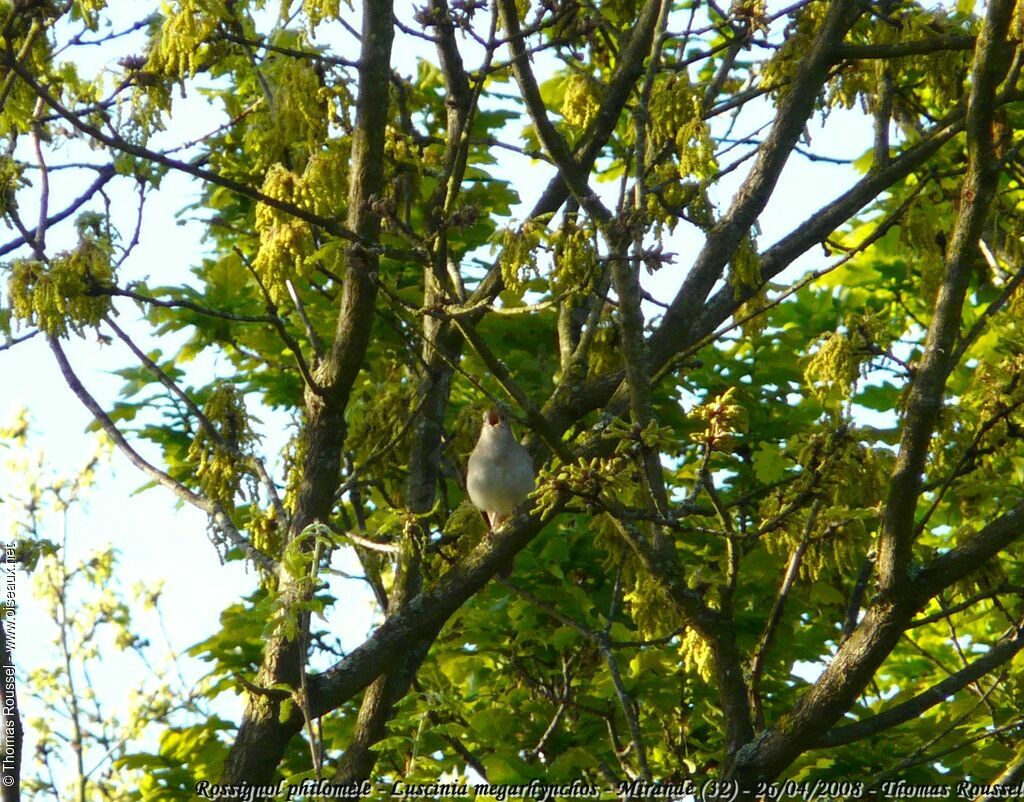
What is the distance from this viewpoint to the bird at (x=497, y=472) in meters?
7.66

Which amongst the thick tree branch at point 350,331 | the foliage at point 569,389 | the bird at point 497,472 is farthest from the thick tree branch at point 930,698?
the bird at point 497,472

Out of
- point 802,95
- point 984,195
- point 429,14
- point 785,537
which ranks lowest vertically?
point 785,537

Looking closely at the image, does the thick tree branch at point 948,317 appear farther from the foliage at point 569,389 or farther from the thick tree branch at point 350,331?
the thick tree branch at point 350,331

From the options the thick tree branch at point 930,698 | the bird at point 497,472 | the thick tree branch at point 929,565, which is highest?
the bird at point 497,472

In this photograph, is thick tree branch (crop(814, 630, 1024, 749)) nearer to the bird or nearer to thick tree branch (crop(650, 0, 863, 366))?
thick tree branch (crop(650, 0, 863, 366))

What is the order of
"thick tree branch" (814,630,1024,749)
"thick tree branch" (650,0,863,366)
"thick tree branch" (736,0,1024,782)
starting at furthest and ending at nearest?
"thick tree branch" (650,0,863,366) < "thick tree branch" (814,630,1024,749) < "thick tree branch" (736,0,1024,782)

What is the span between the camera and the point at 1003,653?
510cm

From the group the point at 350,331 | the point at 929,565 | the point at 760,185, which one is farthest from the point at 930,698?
the point at 350,331

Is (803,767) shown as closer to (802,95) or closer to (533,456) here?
(533,456)

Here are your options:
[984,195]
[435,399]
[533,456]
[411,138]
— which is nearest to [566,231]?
[984,195]

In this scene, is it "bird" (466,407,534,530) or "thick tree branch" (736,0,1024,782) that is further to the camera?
"bird" (466,407,534,530)

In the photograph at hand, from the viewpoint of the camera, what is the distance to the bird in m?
7.66

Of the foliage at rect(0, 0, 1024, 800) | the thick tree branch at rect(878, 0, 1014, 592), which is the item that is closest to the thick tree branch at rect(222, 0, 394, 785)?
the foliage at rect(0, 0, 1024, 800)

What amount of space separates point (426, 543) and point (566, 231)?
2.26m
